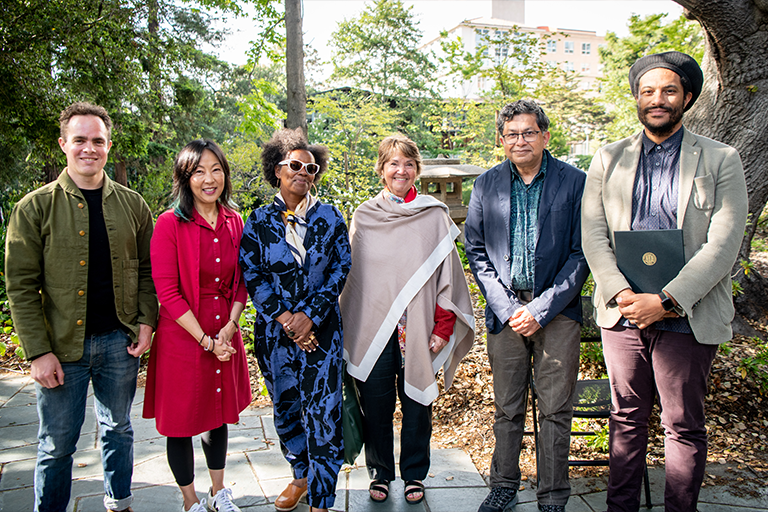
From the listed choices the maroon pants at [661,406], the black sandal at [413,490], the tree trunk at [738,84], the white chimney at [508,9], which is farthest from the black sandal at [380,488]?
the white chimney at [508,9]

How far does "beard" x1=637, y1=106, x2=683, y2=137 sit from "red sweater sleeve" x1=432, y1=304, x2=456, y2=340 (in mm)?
1434

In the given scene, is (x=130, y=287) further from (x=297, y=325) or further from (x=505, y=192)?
(x=505, y=192)

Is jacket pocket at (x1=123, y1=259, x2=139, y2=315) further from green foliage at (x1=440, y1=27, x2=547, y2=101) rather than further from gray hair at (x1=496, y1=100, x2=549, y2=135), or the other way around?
green foliage at (x1=440, y1=27, x2=547, y2=101)

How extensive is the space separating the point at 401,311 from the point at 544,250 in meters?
0.86

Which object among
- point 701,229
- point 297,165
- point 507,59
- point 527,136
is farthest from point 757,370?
point 507,59

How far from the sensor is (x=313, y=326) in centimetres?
258

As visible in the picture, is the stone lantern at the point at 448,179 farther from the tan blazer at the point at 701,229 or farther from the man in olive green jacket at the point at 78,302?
the man in olive green jacket at the point at 78,302

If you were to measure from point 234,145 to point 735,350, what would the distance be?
974 centimetres

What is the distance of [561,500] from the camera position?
2613 millimetres

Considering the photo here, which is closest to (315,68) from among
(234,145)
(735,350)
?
(234,145)

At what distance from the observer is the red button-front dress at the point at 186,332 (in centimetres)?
244

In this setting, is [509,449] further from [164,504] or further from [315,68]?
[315,68]

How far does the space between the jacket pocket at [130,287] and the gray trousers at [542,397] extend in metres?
1.98

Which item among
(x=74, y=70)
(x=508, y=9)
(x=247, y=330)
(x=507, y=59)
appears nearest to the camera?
(x=247, y=330)
